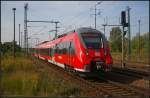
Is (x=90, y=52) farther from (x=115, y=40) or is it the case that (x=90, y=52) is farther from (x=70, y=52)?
(x=115, y=40)

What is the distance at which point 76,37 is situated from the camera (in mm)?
18562

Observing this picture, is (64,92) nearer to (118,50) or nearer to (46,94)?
(46,94)

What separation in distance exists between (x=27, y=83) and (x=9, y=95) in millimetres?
1614

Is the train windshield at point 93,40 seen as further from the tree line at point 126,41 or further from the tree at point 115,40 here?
the tree at point 115,40

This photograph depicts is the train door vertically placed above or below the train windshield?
below

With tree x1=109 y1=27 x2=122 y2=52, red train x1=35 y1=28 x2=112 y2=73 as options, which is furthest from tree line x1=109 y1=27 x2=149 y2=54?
red train x1=35 y1=28 x2=112 y2=73

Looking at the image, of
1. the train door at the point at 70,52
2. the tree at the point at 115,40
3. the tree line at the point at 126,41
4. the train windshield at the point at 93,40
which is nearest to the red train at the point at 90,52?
the train windshield at the point at 93,40

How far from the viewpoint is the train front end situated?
1698 cm

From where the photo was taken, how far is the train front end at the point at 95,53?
16984 mm

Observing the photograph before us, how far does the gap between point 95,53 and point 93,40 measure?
3.33 feet

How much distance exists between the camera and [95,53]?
17250mm

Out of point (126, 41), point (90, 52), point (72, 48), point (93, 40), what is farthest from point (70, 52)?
point (126, 41)

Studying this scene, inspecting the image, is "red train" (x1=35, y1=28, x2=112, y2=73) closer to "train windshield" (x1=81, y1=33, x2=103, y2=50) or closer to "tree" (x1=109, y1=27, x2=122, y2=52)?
"train windshield" (x1=81, y1=33, x2=103, y2=50)

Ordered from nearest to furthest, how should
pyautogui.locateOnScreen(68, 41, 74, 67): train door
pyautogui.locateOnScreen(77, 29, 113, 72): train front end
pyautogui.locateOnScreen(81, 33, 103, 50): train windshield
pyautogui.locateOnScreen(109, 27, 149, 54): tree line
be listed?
1. pyautogui.locateOnScreen(77, 29, 113, 72): train front end
2. pyautogui.locateOnScreen(81, 33, 103, 50): train windshield
3. pyautogui.locateOnScreen(68, 41, 74, 67): train door
4. pyautogui.locateOnScreen(109, 27, 149, 54): tree line
